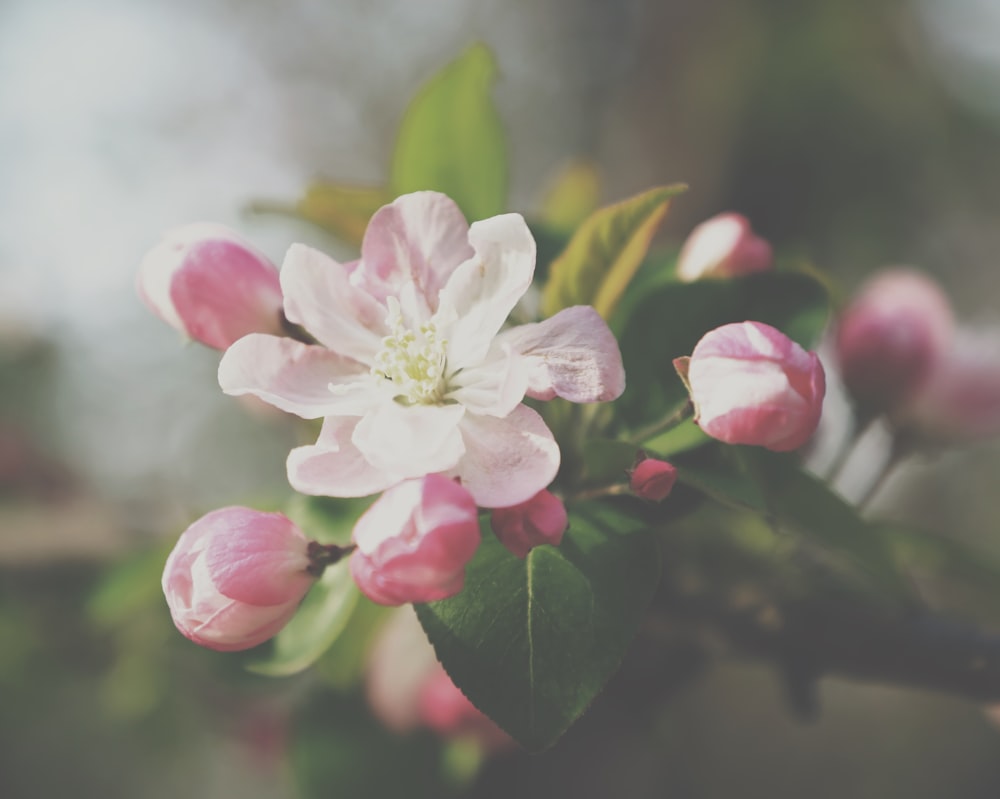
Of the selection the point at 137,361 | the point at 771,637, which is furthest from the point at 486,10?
the point at 771,637

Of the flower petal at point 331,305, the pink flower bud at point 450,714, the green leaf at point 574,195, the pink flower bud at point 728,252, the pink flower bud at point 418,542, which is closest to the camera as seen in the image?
the pink flower bud at point 418,542

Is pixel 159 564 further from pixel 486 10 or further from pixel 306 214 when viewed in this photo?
pixel 486 10

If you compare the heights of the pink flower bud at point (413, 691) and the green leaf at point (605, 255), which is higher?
the green leaf at point (605, 255)

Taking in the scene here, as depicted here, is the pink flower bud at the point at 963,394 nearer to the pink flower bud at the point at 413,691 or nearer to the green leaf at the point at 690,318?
the green leaf at the point at 690,318

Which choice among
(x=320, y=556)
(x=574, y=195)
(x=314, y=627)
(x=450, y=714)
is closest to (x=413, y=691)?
(x=450, y=714)

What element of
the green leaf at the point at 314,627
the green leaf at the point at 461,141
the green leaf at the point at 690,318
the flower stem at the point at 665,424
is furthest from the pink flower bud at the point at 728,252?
the green leaf at the point at 314,627
